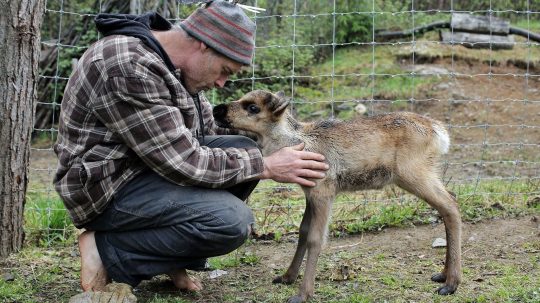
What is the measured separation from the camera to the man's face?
4.62 m

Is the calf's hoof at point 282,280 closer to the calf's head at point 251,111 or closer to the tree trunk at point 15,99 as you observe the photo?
the calf's head at point 251,111

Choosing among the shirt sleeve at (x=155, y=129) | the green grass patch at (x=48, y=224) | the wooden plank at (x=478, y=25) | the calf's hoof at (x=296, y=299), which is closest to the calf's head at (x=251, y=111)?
the shirt sleeve at (x=155, y=129)

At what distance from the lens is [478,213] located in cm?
705

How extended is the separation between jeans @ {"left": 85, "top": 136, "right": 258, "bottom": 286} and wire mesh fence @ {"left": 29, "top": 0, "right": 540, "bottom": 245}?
6.48 ft

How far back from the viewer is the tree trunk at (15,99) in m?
5.64

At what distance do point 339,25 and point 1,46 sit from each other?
869 cm

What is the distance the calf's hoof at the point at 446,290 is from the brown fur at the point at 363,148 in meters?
0.11

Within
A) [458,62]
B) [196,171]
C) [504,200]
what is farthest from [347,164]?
[458,62]

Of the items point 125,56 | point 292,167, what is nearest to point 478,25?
point 292,167

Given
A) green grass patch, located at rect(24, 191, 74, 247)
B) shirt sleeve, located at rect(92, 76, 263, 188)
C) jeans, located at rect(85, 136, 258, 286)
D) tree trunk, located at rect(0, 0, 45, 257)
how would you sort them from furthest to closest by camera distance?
green grass patch, located at rect(24, 191, 74, 247) < tree trunk, located at rect(0, 0, 45, 257) < jeans, located at rect(85, 136, 258, 286) < shirt sleeve, located at rect(92, 76, 263, 188)

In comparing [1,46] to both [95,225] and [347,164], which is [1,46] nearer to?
[95,225]

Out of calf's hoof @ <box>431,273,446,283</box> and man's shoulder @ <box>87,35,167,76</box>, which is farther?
calf's hoof @ <box>431,273,446,283</box>

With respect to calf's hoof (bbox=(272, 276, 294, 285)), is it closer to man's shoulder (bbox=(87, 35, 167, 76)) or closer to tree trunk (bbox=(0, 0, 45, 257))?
man's shoulder (bbox=(87, 35, 167, 76))

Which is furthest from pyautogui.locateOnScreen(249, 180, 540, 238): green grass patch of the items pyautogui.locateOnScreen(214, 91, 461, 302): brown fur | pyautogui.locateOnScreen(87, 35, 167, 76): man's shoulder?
pyautogui.locateOnScreen(87, 35, 167, 76): man's shoulder
